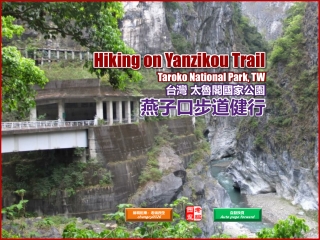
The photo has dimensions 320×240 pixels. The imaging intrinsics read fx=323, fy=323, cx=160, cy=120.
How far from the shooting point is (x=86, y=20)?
4.73m

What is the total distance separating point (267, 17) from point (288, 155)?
16702 mm

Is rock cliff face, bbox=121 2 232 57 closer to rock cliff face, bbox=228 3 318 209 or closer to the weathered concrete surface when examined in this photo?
the weathered concrete surface

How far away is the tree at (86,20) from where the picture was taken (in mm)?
4625

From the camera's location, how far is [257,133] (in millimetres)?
26922

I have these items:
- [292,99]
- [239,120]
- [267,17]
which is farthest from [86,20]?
[267,17]

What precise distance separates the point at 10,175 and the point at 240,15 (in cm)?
3240

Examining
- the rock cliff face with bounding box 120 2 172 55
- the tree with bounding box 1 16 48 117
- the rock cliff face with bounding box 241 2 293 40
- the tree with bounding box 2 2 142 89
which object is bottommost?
the tree with bounding box 1 16 48 117

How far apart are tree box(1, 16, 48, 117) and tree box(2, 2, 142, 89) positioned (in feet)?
1.29

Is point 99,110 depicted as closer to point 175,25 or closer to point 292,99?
point 175,25

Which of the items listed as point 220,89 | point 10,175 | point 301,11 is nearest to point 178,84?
point 220,89

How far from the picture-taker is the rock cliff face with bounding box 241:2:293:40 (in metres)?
33.4

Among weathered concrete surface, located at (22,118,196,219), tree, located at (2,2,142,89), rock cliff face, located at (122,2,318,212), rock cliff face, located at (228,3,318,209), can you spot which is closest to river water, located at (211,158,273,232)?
rock cliff face, located at (122,2,318,212)

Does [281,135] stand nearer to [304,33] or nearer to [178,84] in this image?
[304,33]

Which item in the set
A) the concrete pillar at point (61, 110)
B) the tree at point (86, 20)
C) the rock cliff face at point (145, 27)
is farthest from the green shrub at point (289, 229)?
the rock cliff face at point (145, 27)
